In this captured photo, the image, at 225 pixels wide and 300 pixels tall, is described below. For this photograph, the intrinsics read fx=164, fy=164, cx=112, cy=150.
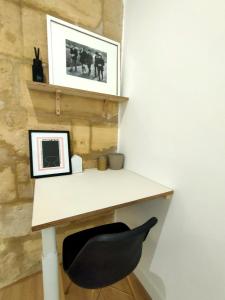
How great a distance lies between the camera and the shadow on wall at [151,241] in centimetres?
118

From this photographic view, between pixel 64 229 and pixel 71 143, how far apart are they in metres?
0.79

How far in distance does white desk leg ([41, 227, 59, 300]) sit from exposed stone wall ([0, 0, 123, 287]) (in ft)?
2.00

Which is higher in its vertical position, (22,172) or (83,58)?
(83,58)

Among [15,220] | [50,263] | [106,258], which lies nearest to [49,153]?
[15,220]

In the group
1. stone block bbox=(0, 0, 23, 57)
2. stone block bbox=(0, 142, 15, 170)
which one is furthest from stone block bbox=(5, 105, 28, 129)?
stone block bbox=(0, 0, 23, 57)

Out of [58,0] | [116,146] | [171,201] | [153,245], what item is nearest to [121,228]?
[153,245]

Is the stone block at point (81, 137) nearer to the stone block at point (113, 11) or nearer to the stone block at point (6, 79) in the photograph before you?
the stone block at point (6, 79)

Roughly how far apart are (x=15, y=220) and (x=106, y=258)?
885 millimetres

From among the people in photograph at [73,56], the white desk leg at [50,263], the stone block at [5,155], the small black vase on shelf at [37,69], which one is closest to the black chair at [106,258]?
the white desk leg at [50,263]

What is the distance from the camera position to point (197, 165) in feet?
3.03

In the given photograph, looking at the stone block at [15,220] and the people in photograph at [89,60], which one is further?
the people in photograph at [89,60]

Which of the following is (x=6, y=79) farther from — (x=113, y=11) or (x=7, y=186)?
(x=113, y=11)

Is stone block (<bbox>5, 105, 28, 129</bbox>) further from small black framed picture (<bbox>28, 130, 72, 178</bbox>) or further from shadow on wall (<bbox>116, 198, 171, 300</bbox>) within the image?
shadow on wall (<bbox>116, 198, 171, 300</bbox>)

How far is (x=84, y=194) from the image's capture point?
1.00 m
